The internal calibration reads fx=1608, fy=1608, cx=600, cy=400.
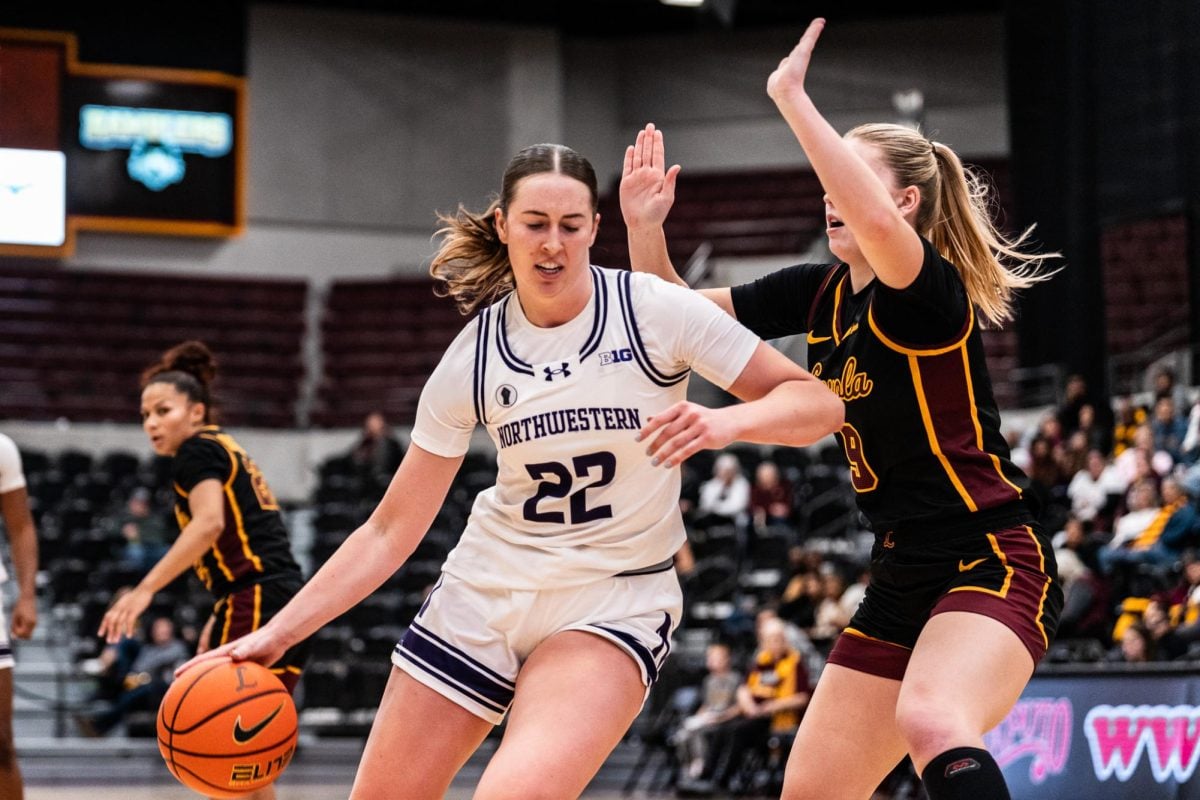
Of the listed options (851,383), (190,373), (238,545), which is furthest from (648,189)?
(190,373)

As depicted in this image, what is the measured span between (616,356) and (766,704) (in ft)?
26.4

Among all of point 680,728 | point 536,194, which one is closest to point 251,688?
point 536,194

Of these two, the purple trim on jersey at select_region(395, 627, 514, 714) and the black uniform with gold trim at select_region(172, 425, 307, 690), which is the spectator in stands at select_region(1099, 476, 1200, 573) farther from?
the purple trim on jersey at select_region(395, 627, 514, 714)

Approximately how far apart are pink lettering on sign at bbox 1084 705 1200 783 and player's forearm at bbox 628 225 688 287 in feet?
14.5

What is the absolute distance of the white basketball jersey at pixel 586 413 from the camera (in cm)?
368

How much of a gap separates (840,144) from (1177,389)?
12440mm

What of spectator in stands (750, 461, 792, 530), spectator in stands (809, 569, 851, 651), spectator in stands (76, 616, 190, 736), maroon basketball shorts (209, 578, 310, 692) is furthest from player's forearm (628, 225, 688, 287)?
spectator in stands (750, 461, 792, 530)

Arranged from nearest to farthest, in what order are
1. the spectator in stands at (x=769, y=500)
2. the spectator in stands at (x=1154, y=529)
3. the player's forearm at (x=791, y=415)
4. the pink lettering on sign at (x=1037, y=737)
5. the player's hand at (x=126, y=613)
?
1. the player's forearm at (x=791, y=415)
2. the player's hand at (x=126, y=613)
3. the pink lettering on sign at (x=1037, y=737)
4. the spectator in stands at (x=1154, y=529)
5. the spectator in stands at (x=769, y=500)

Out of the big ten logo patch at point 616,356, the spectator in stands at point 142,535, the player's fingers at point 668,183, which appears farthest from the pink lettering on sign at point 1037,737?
the spectator in stands at point 142,535

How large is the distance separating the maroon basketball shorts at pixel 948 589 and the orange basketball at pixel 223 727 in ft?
4.63

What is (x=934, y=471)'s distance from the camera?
3.84 m

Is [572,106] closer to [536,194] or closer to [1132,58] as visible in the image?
[1132,58]

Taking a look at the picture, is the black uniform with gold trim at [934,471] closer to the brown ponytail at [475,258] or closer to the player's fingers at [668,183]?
the player's fingers at [668,183]

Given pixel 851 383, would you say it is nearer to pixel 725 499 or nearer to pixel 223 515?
pixel 223 515
